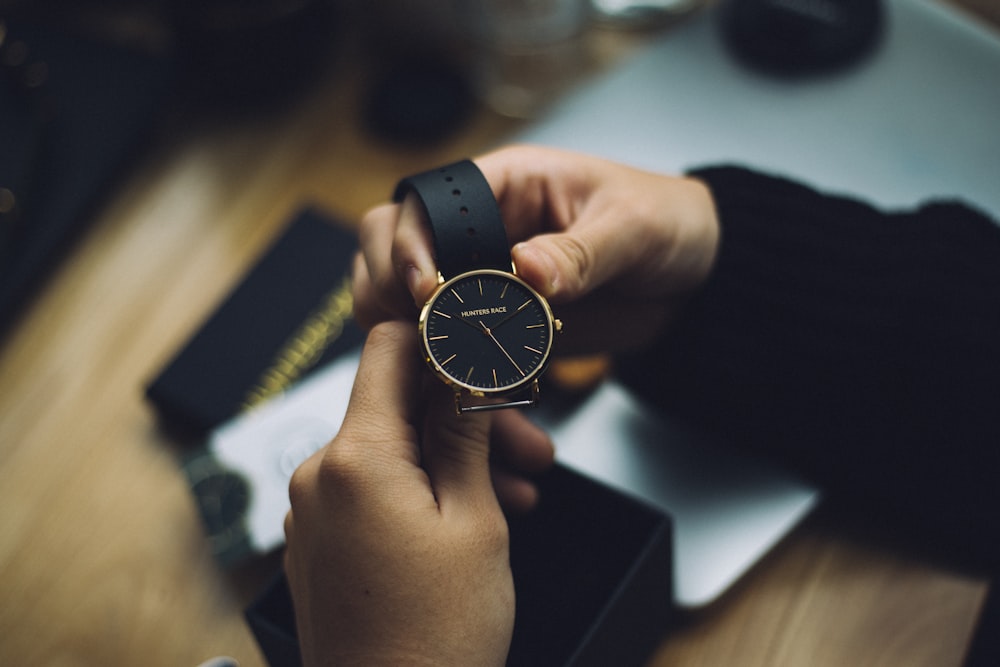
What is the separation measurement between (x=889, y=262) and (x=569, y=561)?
0.32m

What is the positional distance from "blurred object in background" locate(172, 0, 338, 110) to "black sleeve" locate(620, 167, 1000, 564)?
485mm

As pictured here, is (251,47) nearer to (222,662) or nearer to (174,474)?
(174,474)

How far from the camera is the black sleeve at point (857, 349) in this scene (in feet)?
2.10

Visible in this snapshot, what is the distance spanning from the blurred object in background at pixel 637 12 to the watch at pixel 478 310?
1.70ft

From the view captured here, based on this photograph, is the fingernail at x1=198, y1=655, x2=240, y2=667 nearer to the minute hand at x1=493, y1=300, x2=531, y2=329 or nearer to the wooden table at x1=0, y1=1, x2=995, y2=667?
the wooden table at x1=0, y1=1, x2=995, y2=667

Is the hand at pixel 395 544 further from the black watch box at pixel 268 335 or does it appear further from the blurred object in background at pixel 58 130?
the blurred object in background at pixel 58 130

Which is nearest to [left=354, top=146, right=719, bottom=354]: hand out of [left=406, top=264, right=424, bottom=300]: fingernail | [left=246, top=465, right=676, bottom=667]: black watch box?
[left=406, top=264, right=424, bottom=300]: fingernail

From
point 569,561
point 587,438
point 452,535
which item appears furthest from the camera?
point 587,438

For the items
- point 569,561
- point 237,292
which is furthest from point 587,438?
point 237,292

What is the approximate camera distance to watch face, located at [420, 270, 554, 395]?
529mm

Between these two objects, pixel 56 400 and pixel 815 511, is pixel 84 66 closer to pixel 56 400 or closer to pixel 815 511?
pixel 56 400

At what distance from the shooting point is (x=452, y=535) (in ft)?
1.61

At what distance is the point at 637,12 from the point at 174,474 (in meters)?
0.67

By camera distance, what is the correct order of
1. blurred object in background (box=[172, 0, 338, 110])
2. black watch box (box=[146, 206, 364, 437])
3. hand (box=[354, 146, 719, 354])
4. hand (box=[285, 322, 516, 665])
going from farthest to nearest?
1. blurred object in background (box=[172, 0, 338, 110])
2. black watch box (box=[146, 206, 364, 437])
3. hand (box=[354, 146, 719, 354])
4. hand (box=[285, 322, 516, 665])
